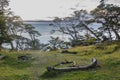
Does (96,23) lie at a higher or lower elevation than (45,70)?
higher

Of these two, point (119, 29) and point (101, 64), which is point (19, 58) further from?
point (119, 29)

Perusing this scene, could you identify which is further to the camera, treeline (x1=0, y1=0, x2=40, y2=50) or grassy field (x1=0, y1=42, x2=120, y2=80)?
treeline (x1=0, y1=0, x2=40, y2=50)

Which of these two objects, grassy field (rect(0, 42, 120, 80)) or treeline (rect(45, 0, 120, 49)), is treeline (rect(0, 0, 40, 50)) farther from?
grassy field (rect(0, 42, 120, 80))

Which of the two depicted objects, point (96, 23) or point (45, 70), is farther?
point (96, 23)

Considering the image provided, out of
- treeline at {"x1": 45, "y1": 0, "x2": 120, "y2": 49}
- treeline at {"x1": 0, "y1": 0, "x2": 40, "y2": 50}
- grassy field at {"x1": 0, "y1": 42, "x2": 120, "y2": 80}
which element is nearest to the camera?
grassy field at {"x1": 0, "y1": 42, "x2": 120, "y2": 80}

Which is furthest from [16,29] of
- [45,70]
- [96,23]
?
[45,70]

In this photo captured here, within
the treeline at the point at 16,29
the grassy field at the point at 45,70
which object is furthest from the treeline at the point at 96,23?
A: the grassy field at the point at 45,70

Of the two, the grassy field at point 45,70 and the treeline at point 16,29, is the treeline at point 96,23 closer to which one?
the treeline at point 16,29

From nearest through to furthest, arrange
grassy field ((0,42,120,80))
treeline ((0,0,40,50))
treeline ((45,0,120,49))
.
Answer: grassy field ((0,42,120,80)) < treeline ((45,0,120,49)) < treeline ((0,0,40,50))

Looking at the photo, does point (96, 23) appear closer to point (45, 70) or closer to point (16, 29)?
point (16, 29)

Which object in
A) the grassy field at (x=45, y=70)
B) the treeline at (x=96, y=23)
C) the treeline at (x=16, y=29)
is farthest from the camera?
the treeline at (x=16, y=29)

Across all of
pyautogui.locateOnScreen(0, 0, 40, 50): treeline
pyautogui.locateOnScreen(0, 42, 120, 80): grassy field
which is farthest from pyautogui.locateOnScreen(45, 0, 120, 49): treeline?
pyautogui.locateOnScreen(0, 42, 120, 80): grassy field

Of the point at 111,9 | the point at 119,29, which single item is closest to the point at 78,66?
the point at 111,9

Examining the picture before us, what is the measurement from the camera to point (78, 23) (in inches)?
2266
